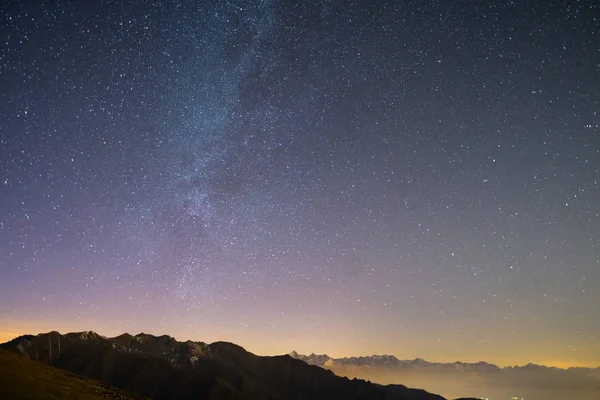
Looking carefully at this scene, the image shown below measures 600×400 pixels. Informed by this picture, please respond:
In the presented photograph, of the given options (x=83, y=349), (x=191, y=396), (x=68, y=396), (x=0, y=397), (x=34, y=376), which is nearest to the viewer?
(x=0, y=397)

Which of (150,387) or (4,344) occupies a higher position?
(4,344)

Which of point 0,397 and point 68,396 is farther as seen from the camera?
point 68,396

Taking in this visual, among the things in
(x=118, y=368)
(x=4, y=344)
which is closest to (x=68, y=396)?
(x=118, y=368)

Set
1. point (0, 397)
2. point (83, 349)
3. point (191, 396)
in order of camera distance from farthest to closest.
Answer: point (83, 349), point (191, 396), point (0, 397)

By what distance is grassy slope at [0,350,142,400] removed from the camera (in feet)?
149

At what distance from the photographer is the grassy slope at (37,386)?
45344 millimetres

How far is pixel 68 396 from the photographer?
5000 cm

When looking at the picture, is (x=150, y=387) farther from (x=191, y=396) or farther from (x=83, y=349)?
(x=83, y=349)

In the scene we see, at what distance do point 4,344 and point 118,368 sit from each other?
5427cm

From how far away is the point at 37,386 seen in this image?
→ 50062 mm

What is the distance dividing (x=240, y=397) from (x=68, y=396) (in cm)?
15148

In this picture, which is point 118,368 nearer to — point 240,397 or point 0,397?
point 240,397

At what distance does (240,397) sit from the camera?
18600cm

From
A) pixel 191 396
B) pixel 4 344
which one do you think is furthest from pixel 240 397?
pixel 4 344
